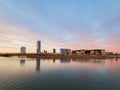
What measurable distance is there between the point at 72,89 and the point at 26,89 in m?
11.2

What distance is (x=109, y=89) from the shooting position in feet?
110

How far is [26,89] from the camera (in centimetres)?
3177

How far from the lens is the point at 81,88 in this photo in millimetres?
34500

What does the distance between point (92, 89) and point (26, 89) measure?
16.4 metres

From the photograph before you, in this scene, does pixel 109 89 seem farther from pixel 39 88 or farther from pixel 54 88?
pixel 39 88

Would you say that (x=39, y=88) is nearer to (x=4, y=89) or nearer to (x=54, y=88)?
(x=54, y=88)

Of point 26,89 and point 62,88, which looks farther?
point 62,88

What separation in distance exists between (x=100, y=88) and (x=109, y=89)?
2190mm

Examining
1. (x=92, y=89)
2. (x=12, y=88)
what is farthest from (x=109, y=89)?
(x=12, y=88)

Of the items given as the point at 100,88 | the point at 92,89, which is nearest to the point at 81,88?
the point at 92,89

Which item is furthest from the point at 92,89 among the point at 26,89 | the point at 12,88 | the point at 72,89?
the point at 12,88

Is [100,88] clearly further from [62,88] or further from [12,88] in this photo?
[12,88]

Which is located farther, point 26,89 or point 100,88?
point 100,88

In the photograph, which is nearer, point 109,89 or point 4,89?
A: point 4,89
